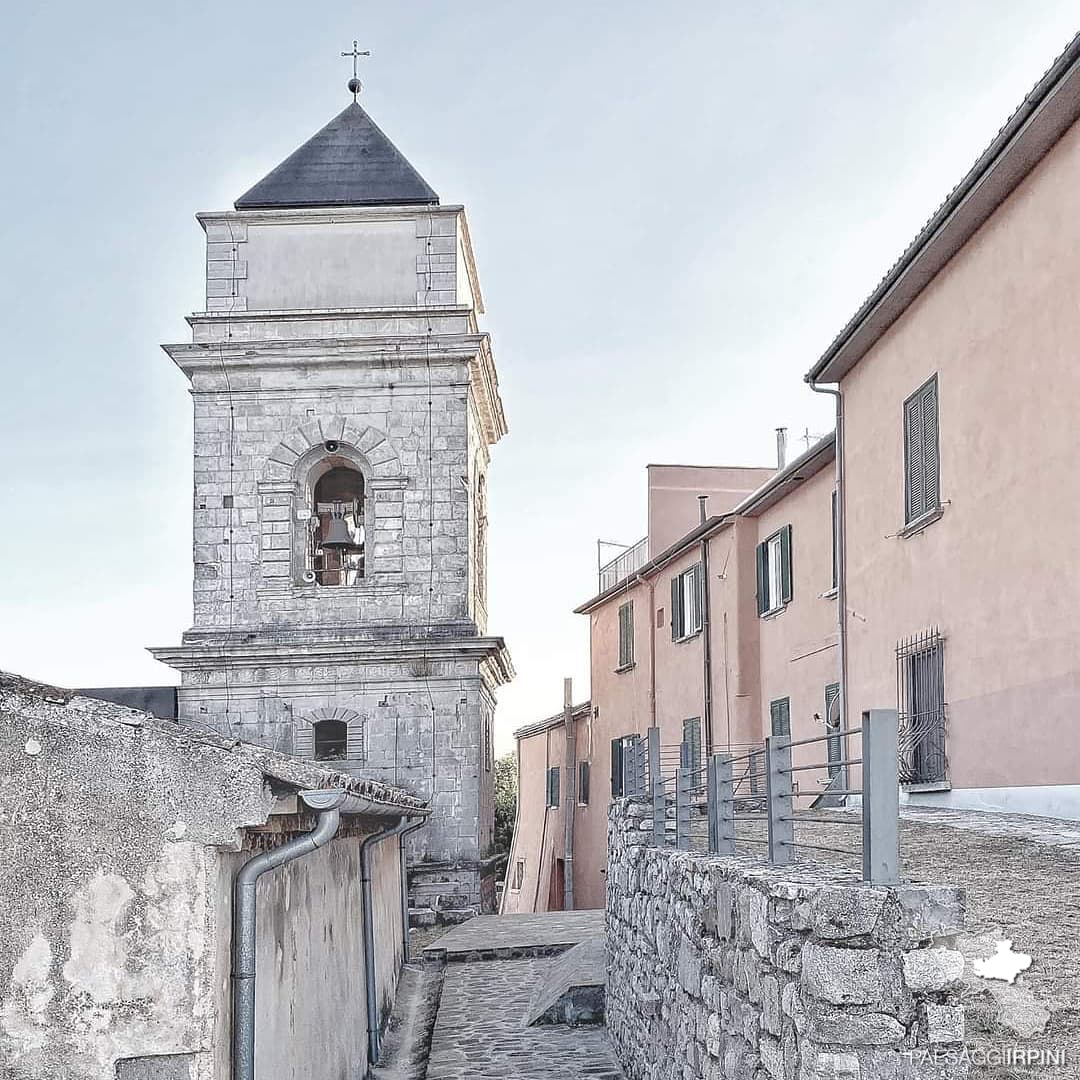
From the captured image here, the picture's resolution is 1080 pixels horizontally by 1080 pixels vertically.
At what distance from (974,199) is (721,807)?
6713 millimetres

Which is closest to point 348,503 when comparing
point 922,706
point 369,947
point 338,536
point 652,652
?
point 338,536

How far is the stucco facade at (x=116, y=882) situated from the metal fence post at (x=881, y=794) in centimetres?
297

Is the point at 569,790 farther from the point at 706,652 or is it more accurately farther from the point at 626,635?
the point at 706,652

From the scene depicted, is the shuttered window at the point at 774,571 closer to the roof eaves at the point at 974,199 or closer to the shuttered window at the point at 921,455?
the roof eaves at the point at 974,199

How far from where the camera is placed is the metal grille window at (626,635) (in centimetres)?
2986

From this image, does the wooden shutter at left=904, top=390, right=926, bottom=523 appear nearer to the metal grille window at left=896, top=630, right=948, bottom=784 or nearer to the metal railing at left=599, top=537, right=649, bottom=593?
the metal grille window at left=896, top=630, right=948, bottom=784

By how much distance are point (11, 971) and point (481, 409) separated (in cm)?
2016

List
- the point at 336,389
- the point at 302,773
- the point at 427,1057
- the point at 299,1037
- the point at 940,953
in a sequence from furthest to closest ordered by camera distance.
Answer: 1. the point at 336,389
2. the point at 427,1057
3. the point at 299,1037
4. the point at 302,773
5. the point at 940,953

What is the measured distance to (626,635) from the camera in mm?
30328

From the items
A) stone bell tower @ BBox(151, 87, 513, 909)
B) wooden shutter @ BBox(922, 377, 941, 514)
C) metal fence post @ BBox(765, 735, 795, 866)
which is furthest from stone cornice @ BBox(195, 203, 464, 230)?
metal fence post @ BBox(765, 735, 795, 866)

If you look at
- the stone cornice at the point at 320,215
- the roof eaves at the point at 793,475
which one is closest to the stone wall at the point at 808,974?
the roof eaves at the point at 793,475

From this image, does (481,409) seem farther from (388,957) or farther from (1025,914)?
(1025,914)

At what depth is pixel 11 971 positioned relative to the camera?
6.96 metres

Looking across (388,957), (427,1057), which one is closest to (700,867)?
(427,1057)
